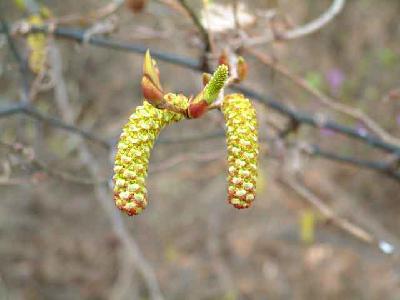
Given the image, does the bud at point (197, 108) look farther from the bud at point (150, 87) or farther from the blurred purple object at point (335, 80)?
the blurred purple object at point (335, 80)

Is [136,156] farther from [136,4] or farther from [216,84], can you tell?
[136,4]

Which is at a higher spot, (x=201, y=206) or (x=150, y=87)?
(x=150, y=87)

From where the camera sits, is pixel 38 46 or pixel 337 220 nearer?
pixel 337 220

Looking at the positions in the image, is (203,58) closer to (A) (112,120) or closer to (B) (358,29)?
(A) (112,120)

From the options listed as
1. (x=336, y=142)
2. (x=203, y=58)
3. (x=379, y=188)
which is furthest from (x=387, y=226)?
(x=203, y=58)

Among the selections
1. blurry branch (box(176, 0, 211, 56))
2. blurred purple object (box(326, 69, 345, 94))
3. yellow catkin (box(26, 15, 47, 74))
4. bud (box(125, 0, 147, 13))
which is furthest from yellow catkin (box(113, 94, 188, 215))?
blurred purple object (box(326, 69, 345, 94))

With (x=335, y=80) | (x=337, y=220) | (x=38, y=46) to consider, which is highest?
(x=38, y=46)

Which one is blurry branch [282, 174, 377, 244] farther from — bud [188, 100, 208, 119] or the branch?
bud [188, 100, 208, 119]

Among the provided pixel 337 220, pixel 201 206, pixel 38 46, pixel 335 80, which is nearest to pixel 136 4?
pixel 38 46
